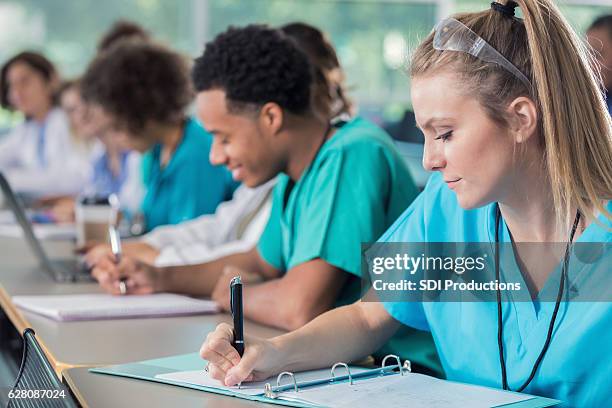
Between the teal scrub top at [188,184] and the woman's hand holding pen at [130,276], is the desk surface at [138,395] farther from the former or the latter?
the teal scrub top at [188,184]

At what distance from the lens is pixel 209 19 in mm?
6316

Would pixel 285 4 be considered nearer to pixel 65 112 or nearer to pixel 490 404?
pixel 65 112

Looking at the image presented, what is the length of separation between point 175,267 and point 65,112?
325 centimetres

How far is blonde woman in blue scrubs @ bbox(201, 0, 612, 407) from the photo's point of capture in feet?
4.15

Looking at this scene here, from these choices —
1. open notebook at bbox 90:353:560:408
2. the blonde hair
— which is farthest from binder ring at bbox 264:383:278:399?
the blonde hair

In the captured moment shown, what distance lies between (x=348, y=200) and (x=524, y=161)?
1.97 ft

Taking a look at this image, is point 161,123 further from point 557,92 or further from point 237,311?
point 557,92

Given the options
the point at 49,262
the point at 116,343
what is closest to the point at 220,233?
the point at 49,262

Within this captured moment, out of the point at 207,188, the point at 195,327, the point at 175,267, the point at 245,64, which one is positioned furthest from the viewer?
the point at 207,188

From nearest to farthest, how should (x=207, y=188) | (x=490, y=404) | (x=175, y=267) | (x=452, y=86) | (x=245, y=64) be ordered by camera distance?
(x=490, y=404) → (x=452, y=86) → (x=245, y=64) → (x=175, y=267) → (x=207, y=188)

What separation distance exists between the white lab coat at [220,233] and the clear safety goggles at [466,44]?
3.67 feet

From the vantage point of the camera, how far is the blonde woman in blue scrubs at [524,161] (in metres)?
1.27

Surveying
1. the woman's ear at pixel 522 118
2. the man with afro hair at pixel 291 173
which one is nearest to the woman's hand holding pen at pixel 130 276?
the man with afro hair at pixel 291 173

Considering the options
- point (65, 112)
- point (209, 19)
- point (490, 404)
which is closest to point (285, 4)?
point (209, 19)
